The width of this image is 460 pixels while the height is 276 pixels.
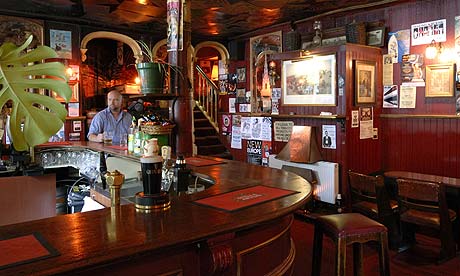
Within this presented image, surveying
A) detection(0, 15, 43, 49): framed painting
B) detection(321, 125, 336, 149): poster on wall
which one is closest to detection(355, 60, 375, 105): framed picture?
detection(321, 125, 336, 149): poster on wall

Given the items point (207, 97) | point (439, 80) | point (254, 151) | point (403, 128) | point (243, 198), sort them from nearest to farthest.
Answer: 1. point (243, 198)
2. point (439, 80)
3. point (403, 128)
4. point (254, 151)
5. point (207, 97)

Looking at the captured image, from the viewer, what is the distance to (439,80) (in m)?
5.20

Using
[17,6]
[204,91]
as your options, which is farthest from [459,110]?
[17,6]

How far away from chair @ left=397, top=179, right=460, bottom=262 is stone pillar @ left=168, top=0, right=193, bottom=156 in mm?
2181

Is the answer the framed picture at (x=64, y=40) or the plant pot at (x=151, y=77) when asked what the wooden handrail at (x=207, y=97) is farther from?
the plant pot at (x=151, y=77)

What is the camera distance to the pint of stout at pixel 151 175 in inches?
73.9

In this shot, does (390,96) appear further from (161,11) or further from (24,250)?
(24,250)

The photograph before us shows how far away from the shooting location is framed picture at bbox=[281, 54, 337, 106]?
217 inches

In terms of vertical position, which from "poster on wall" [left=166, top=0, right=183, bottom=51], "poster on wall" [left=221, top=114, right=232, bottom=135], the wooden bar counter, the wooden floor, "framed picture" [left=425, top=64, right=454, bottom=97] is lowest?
the wooden floor

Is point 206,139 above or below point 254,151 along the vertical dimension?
above

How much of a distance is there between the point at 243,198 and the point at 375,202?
262 cm

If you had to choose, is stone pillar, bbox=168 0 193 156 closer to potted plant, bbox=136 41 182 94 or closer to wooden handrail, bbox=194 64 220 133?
potted plant, bbox=136 41 182 94

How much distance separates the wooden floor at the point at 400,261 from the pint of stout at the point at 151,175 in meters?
2.38

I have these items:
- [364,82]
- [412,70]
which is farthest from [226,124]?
[412,70]
